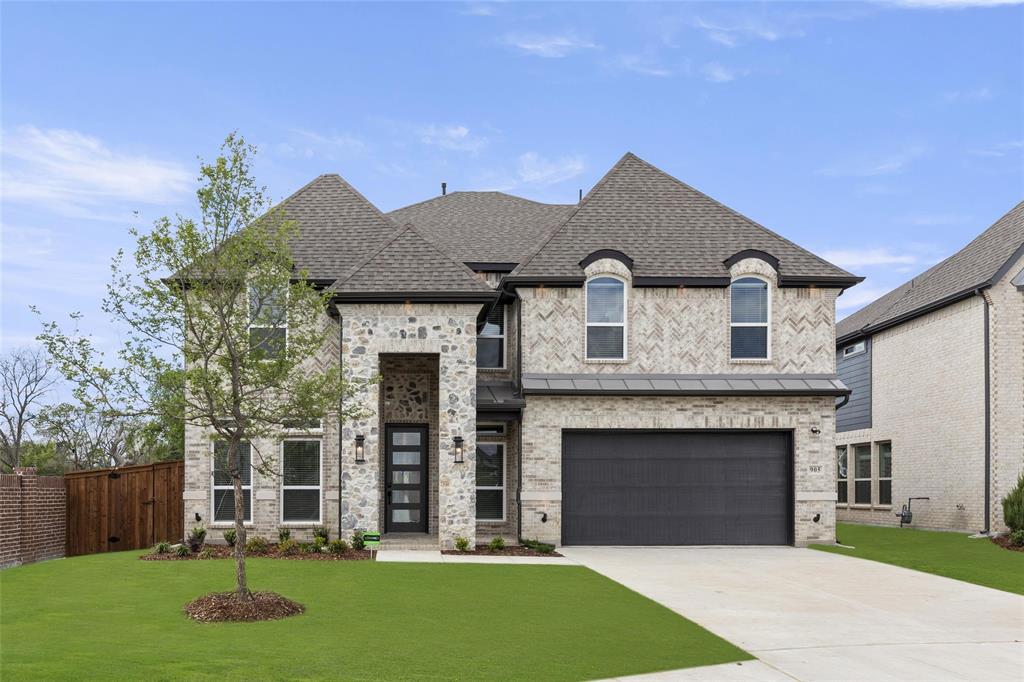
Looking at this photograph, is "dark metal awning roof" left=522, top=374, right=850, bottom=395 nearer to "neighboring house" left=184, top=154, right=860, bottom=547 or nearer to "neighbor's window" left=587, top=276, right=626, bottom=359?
"neighboring house" left=184, top=154, right=860, bottom=547

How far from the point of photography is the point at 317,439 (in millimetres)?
19562

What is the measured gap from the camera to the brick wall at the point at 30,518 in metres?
15.3

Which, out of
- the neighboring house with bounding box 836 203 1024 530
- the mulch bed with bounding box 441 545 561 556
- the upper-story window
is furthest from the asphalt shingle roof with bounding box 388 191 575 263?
the neighboring house with bounding box 836 203 1024 530

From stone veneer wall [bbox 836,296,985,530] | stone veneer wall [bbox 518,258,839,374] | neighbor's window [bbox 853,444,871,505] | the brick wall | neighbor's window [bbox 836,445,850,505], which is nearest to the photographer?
the brick wall

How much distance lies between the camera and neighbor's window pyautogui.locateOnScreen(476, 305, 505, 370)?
71.5ft

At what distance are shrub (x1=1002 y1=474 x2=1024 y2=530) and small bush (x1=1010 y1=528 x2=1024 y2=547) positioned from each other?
0.79ft

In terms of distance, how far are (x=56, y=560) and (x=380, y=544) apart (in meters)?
6.07

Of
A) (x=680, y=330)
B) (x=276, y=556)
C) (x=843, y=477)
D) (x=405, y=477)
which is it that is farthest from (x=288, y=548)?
(x=843, y=477)

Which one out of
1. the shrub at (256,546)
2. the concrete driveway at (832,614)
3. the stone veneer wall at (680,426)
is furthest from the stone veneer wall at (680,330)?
the shrub at (256,546)

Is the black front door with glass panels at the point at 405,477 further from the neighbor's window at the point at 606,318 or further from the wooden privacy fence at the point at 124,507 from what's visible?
the wooden privacy fence at the point at 124,507

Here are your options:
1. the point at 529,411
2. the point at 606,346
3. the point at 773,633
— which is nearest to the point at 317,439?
the point at 529,411

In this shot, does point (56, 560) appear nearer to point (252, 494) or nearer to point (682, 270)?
point (252, 494)

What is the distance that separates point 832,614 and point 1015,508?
37.0 ft

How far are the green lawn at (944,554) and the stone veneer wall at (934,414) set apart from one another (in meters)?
1.08
